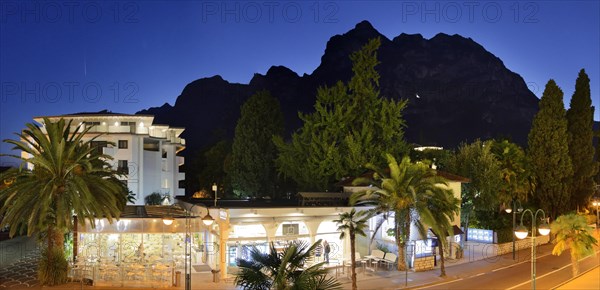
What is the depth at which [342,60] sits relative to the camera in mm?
152625

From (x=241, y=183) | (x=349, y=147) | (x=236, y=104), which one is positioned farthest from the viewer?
(x=236, y=104)

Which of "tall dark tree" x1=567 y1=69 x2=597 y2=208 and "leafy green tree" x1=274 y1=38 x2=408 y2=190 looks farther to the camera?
"tall dark tree" x1=567 y1=69 x2=597 y2=208

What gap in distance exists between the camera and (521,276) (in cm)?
3066

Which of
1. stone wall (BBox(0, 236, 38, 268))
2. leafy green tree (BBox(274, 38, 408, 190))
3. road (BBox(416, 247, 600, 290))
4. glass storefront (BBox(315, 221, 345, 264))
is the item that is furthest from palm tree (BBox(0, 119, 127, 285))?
leafy green tree (BBox(274, 38, 408, 190))

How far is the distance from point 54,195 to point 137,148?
2811cm

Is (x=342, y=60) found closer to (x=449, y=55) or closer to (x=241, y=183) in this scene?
(x=449, y=55)

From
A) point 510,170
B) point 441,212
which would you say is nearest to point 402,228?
point 441,212

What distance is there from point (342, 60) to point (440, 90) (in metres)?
28.7

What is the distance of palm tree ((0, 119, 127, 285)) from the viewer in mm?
25156

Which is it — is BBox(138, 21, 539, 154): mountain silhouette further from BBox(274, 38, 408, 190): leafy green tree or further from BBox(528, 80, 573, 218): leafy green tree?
BBox(274, 38, 408, 190): leafy green tree

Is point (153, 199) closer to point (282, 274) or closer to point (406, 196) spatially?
point (406, 196)

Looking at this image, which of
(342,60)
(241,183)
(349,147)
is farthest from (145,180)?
(342,60)

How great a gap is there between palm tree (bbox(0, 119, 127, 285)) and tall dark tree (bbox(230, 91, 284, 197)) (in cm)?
2995

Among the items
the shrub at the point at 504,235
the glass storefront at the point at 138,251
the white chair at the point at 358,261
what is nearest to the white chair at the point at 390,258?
the white chair at the point at 358,261
